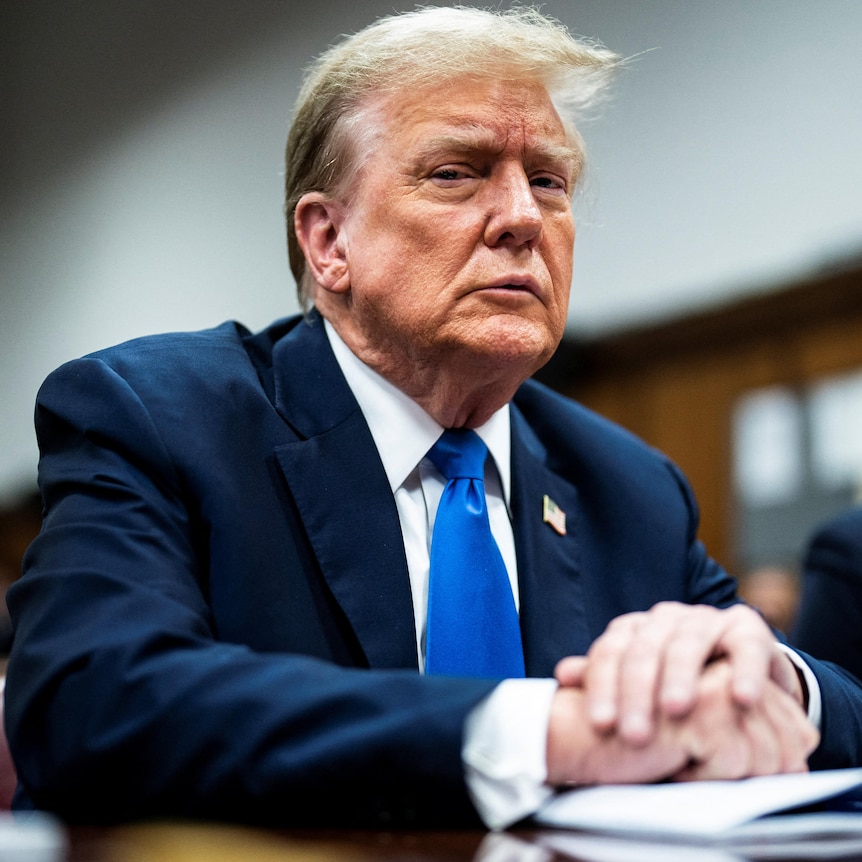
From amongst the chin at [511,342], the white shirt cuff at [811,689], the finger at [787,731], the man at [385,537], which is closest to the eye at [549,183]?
the man at [385,537]

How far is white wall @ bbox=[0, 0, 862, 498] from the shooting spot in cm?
517

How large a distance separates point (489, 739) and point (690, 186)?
527 cm

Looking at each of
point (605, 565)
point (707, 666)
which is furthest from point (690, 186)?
point (707, 666)

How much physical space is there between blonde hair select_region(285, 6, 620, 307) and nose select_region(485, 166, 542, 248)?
0.16m

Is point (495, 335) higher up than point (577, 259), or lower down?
higher up

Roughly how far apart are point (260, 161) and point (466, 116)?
162 inches

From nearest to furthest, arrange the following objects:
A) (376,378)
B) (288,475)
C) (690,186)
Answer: (288,475)
(376,378)
(690,186)

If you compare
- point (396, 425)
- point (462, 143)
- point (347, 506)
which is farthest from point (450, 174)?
point (347, 506)

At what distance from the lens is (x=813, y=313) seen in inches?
232

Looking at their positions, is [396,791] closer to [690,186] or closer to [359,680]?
[359,680]

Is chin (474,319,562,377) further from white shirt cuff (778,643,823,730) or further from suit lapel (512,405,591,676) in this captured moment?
white shirt cuff (778,643,823,730)

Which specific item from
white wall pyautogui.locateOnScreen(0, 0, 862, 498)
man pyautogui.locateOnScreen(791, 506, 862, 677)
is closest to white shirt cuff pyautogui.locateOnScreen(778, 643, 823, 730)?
man pyautogui.locateOnScreen(791, 506, 862, 677)

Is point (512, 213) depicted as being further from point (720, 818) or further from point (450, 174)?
point (720, 818)

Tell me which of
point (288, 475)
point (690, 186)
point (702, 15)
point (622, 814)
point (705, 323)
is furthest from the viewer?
point (705, 323)
